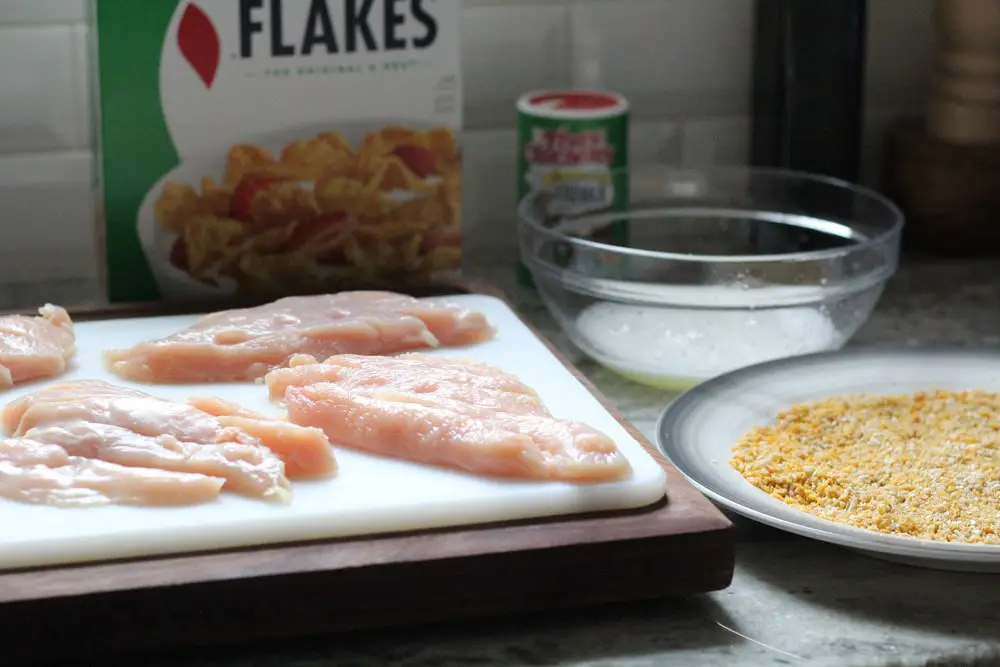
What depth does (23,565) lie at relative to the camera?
2.75 feet

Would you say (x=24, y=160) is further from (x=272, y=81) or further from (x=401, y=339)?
(x=401, y=339)

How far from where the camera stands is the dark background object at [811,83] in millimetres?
1479

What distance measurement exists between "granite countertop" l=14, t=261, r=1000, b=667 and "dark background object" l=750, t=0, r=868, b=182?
2.13 feet

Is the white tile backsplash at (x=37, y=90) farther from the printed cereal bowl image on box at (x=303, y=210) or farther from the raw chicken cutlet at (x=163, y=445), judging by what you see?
the raw chicken cutlet at (x=163, y=445)

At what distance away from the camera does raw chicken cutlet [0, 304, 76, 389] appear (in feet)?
3.62

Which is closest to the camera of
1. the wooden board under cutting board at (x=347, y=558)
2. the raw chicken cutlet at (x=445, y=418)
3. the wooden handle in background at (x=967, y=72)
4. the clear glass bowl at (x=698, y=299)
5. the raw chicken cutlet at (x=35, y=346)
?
the wooden board under cutting board at (x=347, y=558)

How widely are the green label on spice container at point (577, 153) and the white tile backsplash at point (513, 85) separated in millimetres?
124

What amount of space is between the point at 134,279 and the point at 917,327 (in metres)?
0.78

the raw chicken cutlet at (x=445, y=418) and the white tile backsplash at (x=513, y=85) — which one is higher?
the white tile backsplash at (x=513, y=85)

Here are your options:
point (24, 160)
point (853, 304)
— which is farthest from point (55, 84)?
point (853, 304)

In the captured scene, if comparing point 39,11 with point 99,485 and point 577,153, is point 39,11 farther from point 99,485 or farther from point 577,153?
point 99,485

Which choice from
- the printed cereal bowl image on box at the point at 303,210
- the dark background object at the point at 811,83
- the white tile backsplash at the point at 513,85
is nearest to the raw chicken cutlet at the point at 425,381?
the printed cereal bowl image on box at the point at 303,210

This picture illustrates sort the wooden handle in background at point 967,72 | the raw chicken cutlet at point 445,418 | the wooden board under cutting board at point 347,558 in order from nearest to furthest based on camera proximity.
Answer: the wooden board under cutting board at point 347,558, the raw chicken cutlet at point 445,418, the wooden handle in background at point 967,72

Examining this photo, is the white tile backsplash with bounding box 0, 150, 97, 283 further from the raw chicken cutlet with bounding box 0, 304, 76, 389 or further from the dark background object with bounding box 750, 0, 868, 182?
the dark background object with bounding box 750, 0, 868, 182
